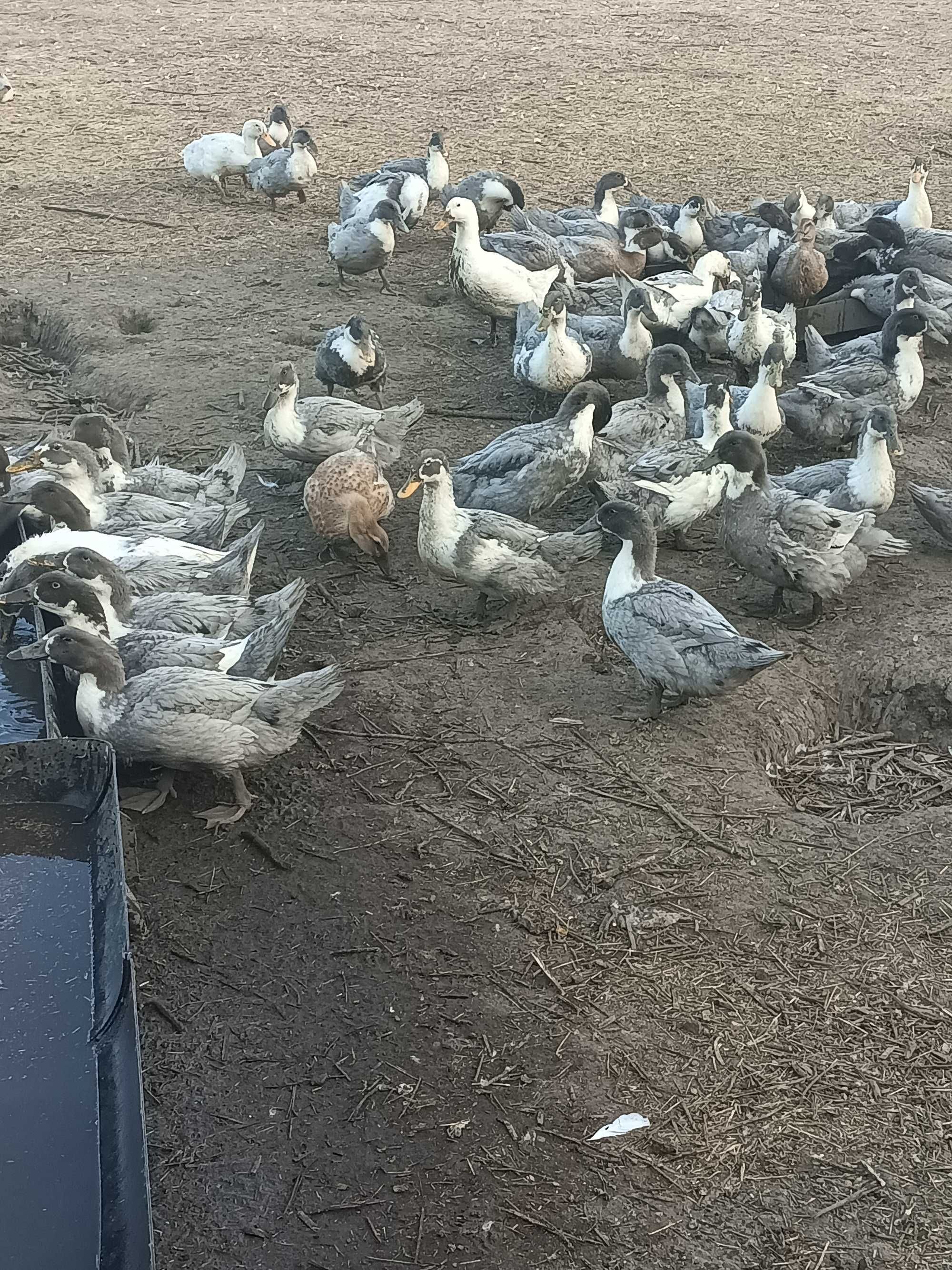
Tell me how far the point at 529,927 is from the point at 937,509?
10.9 feet

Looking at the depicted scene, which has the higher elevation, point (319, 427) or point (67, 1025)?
point (319, 427)

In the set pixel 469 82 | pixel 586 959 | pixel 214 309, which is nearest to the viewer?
pixel 586 959

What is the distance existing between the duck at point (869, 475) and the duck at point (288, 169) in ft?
21.0

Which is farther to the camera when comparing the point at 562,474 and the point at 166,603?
the point at 562,474

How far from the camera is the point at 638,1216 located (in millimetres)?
3402

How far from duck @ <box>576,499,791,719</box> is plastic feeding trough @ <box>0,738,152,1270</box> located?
7.30ft

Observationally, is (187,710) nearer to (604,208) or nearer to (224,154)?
(604,208)

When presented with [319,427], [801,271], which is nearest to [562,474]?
[319,427]

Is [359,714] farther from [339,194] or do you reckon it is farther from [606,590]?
[339,194]

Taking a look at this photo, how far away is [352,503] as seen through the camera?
6.41m

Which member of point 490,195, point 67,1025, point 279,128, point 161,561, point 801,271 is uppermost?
point 279,128

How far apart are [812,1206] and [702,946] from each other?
3.19 ft

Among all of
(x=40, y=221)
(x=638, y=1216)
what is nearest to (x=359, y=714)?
(x=638, y=1216)

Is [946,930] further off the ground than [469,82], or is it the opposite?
[469,82]
